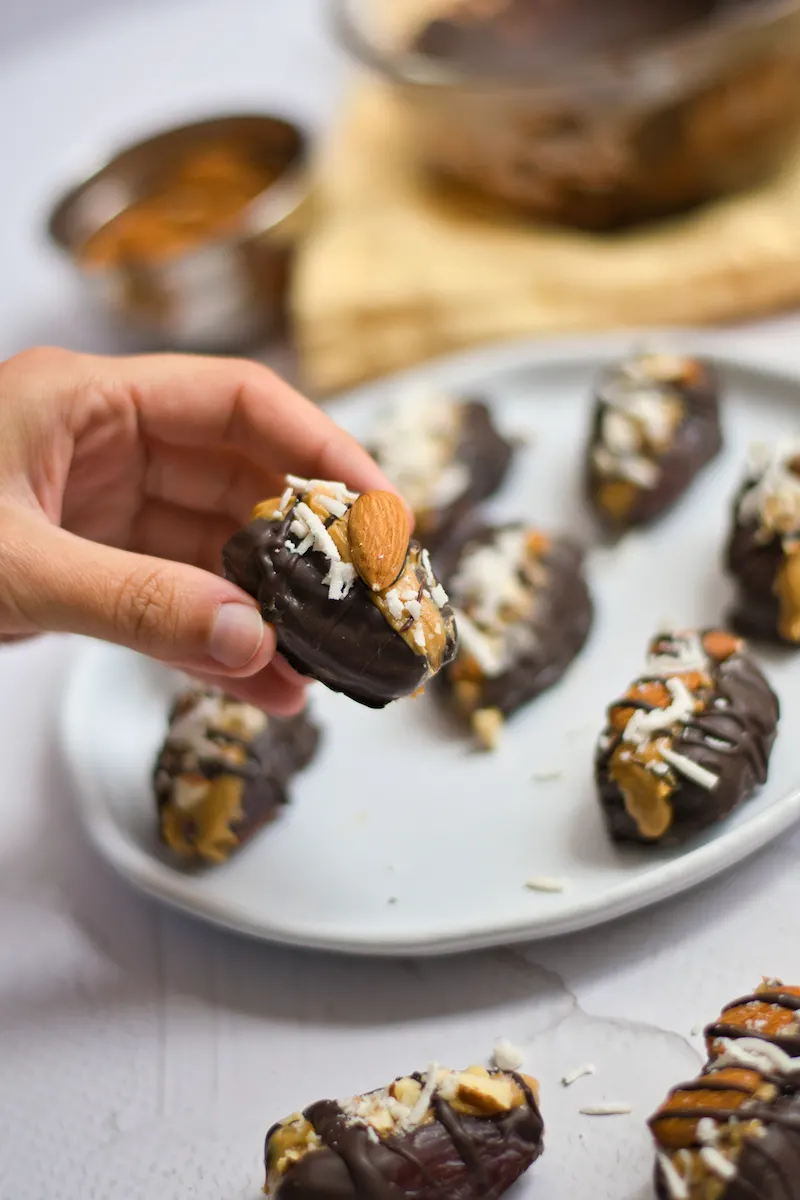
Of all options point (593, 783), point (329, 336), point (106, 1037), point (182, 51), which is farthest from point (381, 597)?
point (182, 51)

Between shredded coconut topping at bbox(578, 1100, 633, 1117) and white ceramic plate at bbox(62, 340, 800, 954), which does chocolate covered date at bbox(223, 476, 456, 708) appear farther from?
shredded coconut topping at bbox(578, 1100, 633, 1117)

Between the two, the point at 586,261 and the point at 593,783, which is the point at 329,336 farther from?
the point at 593,783

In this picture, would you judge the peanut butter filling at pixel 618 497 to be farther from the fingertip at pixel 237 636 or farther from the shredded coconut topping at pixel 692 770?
the fingertip at pixel 237 636

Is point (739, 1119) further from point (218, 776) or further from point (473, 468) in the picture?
point (473, 468)

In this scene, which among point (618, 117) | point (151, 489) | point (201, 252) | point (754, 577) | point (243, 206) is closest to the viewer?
point (754, 577)

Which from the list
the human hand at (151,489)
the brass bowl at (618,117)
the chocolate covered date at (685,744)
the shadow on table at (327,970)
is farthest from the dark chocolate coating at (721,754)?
the brass bowl at (618,117)

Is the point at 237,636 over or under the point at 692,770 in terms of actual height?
over

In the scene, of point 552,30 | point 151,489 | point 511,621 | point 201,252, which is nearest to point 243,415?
point 151,489
